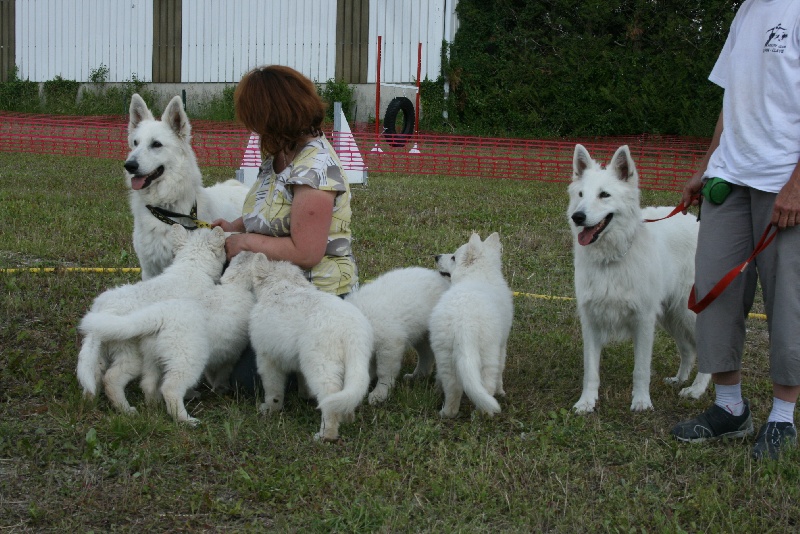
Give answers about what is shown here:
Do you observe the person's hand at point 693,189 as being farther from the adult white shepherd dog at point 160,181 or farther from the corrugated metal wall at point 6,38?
the corrugated metal wall at point 6,38

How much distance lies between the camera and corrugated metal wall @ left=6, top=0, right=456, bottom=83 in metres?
22.8

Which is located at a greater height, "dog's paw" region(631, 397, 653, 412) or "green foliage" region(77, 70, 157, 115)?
"green foliage" region(77, 70, 157, 115)

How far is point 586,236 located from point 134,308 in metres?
2.33

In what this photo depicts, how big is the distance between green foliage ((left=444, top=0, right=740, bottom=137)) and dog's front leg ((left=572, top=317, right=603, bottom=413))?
1831 centimetres

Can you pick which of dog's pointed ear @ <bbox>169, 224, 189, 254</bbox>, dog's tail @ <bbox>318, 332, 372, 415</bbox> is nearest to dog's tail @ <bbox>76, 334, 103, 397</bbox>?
dog's pointed ear @ <bbox>169, 224, 189, 254</bbox>

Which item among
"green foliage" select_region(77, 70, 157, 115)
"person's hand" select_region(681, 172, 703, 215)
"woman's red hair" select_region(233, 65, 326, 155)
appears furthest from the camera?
"green foliage" select_region(77, 70, 157, 115)

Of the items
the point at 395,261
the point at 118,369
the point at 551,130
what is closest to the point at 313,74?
the point at 551,130

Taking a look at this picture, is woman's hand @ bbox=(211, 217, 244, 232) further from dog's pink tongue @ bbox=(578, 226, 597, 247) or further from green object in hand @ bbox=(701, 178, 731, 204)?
green object in hand @ bbox=(701, 178, 731, 204)

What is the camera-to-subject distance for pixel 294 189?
411 centimetres

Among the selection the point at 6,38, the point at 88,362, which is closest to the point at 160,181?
the point at 88,362

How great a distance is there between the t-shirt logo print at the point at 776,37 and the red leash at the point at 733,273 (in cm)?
74

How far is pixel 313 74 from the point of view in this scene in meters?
23.5

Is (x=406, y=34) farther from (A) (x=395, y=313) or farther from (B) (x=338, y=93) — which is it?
(A) (x=395, y=313)

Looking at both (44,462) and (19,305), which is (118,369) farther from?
(19,305)
